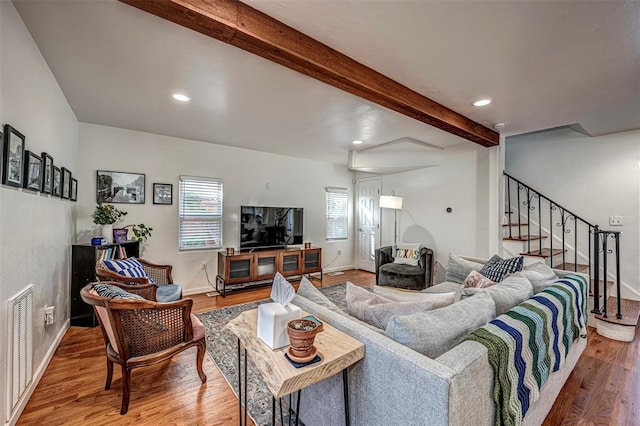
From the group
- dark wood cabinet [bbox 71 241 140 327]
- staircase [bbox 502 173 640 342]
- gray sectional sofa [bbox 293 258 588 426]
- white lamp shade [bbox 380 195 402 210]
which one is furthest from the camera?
white lamp shade [bbox 380 195 402 210]

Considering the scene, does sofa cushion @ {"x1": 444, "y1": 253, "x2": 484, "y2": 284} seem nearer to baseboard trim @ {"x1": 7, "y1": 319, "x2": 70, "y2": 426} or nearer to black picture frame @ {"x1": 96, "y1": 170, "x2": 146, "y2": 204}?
baseboard trim @ {"x1": 7, "y1": 319, "x2": 70, "y2": 426}

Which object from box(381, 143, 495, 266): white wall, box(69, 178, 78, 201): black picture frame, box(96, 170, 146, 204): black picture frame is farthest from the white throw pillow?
box(69, 178, 78, 201): black picture frame

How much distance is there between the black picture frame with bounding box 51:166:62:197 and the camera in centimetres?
246

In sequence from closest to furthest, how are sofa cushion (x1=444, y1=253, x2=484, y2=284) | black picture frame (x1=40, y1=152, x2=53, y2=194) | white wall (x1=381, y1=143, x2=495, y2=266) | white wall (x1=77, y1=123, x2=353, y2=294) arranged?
1. black picture frame (x1=40, y1=152, x2=53, y2=194)
2. sofa cushion (x1=444, y1=253, x2=484, y2=284)
3. white wall (x1=77, y1=123, x2=353, y2=294)
4. white wall (x1=381, y1=143, x2=495, y2=266)

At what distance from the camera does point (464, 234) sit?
4520mm

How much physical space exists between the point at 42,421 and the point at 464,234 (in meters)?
5.03

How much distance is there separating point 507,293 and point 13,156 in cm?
317

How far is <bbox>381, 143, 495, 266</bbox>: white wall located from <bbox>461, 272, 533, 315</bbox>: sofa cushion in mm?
2381

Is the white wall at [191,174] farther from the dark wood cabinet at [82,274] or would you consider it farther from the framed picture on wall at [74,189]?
the dark wood cabinet at [82,274]

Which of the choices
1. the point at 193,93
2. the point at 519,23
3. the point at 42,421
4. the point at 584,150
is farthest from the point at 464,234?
the point at 42,421

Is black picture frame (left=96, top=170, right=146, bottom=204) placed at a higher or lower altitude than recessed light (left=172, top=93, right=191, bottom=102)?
lower

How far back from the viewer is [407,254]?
14.9 ft

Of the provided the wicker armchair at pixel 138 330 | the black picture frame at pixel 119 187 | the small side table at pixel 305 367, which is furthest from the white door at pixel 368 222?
the small side table at pixel 305 367

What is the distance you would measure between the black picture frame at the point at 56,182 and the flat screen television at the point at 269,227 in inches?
92.8
